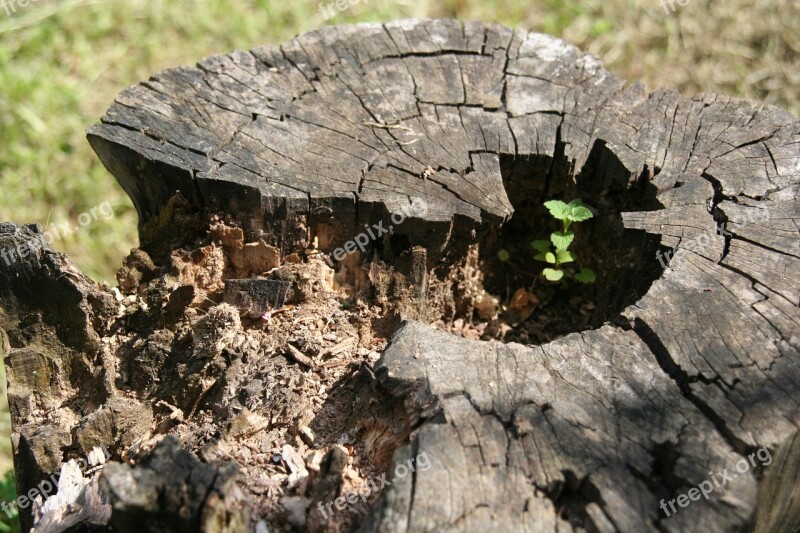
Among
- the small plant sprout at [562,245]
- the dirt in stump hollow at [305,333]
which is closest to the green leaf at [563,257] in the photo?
the small plant sprout at [562,245]

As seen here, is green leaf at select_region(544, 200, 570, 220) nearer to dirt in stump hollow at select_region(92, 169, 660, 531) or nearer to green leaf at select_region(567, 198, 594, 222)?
green leaf at select_region(567, 198, 594, 222)

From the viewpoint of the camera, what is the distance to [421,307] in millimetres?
2283

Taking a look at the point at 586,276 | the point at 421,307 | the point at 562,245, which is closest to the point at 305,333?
the point at 421,307

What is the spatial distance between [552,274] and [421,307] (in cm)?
50

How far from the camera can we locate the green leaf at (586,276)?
2477mm

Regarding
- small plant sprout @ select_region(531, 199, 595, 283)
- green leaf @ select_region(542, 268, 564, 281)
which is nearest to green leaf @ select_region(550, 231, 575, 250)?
small plant sprout @ select_region(531, 199, 595, 283)

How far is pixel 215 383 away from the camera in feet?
6.58

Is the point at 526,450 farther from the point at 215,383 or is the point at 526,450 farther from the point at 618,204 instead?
the point at 618,204

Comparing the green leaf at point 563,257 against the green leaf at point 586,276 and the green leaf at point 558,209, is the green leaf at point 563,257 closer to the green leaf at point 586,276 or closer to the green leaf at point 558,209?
the green leaf at point 586,276

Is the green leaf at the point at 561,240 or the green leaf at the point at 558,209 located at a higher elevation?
the green leaf at the point at 558,209

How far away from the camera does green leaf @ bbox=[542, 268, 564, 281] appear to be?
2467mm

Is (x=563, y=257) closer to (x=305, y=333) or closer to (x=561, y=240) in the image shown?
(x=561, y=240)

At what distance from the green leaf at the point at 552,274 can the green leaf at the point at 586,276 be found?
58 mm

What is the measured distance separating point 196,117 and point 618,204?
144 cm
